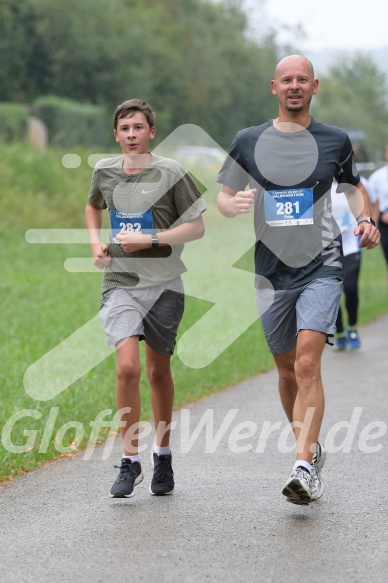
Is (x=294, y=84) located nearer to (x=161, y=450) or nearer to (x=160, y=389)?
(x=160, y=389)

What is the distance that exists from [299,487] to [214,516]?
44cm

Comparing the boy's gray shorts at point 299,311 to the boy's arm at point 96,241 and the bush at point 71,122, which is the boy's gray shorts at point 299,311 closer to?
the boy's arm at point 96,241

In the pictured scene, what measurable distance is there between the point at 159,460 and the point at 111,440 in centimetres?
158

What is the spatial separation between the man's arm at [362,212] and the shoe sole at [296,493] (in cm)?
133

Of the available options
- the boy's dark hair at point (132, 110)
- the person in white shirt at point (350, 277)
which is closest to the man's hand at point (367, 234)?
the boy's dark hair at point (132, 110)

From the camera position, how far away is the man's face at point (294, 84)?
235 inches

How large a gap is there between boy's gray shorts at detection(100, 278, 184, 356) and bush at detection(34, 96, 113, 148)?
30056 millimetres

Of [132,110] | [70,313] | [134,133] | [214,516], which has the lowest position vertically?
[214,516]

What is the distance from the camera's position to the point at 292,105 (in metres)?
5.95

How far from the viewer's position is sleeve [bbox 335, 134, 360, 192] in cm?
606

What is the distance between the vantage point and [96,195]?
6.21 m

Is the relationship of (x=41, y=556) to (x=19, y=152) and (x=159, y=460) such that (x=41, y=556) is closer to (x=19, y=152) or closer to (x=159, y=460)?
(x=159, y=460)

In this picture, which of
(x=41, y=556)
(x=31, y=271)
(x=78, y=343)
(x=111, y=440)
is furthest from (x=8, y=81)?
(x=41, y=556)

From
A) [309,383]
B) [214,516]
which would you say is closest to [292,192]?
[309,383]
